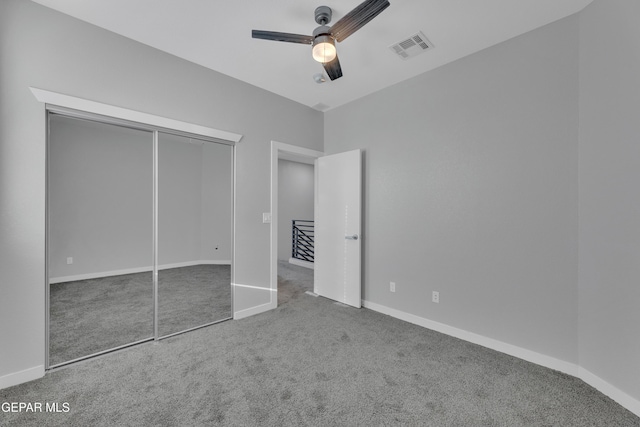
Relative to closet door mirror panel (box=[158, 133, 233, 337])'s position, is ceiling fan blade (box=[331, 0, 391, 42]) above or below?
above

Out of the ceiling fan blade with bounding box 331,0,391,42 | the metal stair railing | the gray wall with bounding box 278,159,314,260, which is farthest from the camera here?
the gray wall with bounding box 278,159,314,260

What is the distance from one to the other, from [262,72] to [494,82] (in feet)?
8.09

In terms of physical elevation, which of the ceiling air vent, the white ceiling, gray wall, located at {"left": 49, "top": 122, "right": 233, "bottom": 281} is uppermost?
the white ceiling

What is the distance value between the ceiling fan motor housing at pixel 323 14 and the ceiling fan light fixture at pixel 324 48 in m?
0.26

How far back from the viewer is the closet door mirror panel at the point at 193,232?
2738 mm

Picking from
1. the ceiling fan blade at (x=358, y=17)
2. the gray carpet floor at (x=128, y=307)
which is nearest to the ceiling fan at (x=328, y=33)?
the ceiling fan blade at (x=358, y=17)

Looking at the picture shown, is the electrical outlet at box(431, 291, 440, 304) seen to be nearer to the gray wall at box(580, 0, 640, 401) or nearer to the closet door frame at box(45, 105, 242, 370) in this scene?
→ the gray wall at box(580, 0, 640, 401)

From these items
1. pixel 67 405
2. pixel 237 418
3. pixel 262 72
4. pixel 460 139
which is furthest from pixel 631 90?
pixel 67 405

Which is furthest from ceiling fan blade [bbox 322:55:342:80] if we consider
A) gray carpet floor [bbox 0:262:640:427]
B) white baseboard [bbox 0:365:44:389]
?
white baseboard [bbox 0:365:44:389]

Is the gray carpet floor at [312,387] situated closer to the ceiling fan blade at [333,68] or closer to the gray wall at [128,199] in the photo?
the gray wall at [128,199]

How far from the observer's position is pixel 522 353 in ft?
7.66

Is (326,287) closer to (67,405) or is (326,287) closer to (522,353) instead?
(522,353)

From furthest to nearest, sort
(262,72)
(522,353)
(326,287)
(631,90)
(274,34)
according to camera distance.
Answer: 1. (326,287)
2. (262,72)
3. (522,353)
4. (274,34)
5. (631,90)

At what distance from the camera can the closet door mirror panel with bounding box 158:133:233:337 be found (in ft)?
8.98
